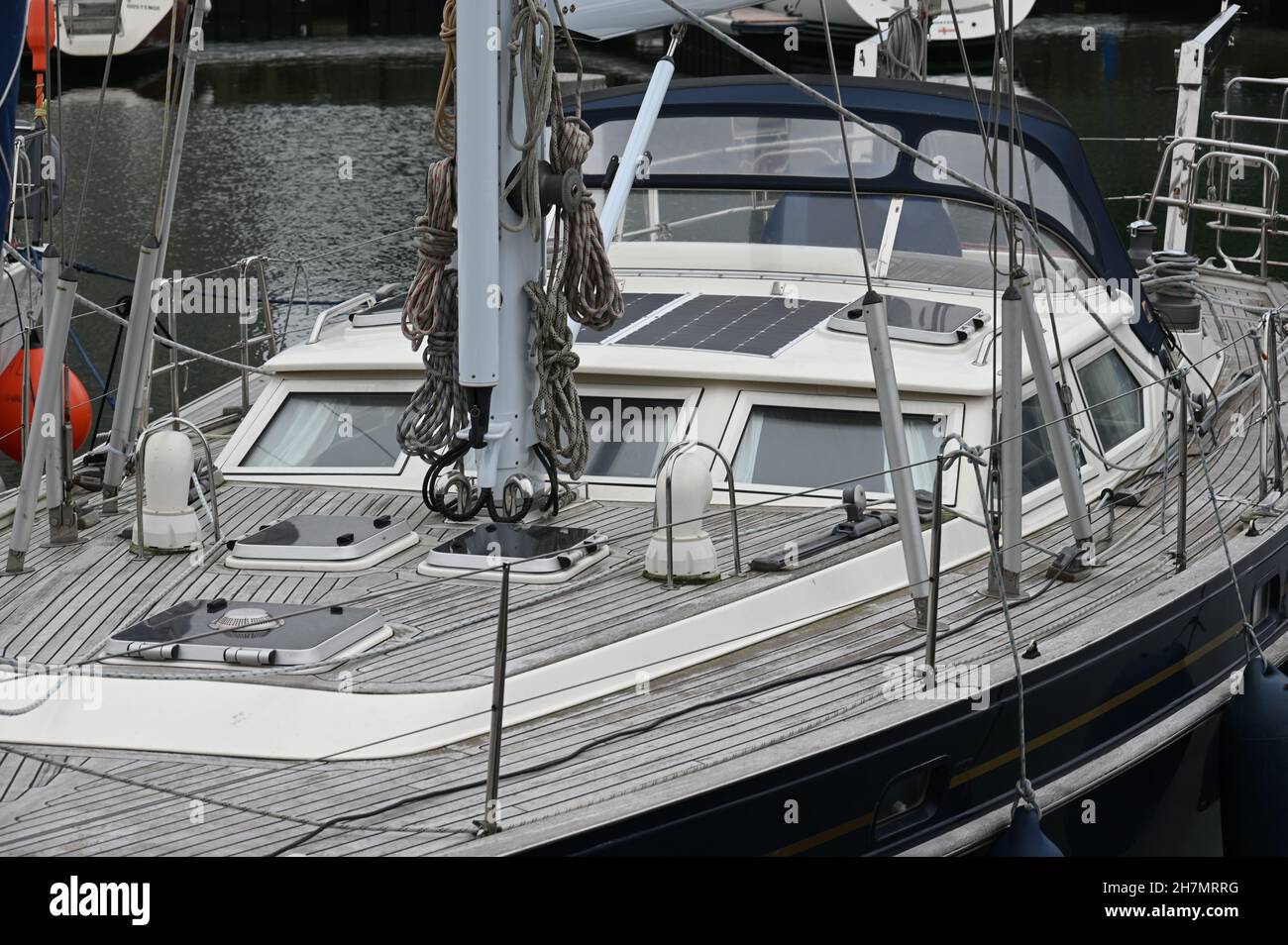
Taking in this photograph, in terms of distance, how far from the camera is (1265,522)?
6.66 m

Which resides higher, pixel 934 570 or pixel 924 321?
pixel 924 321

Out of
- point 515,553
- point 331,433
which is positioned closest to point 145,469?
point 331,433

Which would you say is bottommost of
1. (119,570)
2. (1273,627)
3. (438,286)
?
(1273,627)

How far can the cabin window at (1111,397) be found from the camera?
6992mm

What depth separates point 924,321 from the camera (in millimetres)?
6883

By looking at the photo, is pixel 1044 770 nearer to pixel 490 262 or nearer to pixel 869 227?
pixel 490 262

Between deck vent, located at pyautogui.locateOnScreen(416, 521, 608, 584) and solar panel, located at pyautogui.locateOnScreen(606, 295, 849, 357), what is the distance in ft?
3.95

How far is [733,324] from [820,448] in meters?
0.85

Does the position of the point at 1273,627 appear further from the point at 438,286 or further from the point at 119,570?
the point at 119,570

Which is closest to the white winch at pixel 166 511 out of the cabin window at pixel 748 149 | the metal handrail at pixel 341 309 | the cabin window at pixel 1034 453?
the metal handrail at pixel 341 309

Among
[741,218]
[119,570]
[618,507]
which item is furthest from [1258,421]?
[119,570]

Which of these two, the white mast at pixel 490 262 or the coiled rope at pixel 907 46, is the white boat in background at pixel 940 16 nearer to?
the coiled rope at pixel 907 46

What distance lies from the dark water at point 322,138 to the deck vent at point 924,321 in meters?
4.00
